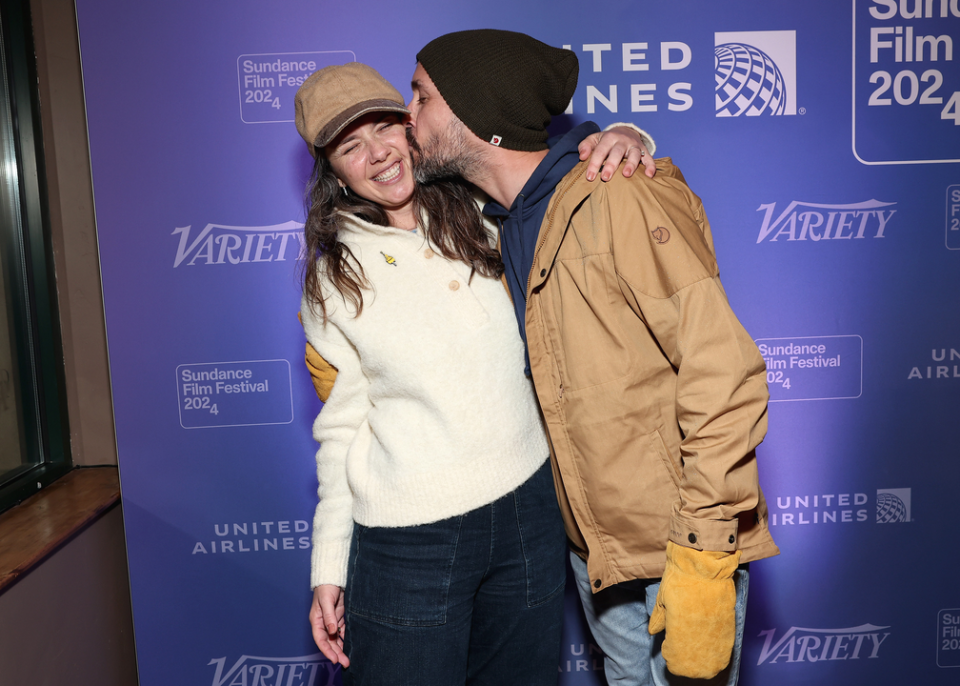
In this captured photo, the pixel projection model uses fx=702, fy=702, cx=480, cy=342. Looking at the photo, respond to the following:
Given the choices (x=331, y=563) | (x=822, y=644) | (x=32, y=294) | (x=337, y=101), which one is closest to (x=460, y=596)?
(x=331, y=563)

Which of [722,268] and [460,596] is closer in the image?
[460,596]

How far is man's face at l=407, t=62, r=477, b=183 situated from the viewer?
138cm

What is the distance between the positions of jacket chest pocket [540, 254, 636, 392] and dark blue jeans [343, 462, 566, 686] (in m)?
0.29

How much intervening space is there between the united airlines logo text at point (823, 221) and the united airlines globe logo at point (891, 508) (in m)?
0.75

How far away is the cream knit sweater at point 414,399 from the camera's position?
50.5 inches

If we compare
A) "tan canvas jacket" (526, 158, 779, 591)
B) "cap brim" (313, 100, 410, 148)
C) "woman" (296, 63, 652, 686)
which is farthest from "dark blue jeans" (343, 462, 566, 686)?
"cap brim" (313, 100, 410, 148)

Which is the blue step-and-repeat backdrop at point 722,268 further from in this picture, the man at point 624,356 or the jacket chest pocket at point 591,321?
the jacket chest pocket at point 591,321

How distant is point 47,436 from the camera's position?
2.14 meters

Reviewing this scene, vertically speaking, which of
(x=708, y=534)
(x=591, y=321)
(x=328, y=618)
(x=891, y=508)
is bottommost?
(x=891, y=508)

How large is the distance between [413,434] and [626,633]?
2.03 feet

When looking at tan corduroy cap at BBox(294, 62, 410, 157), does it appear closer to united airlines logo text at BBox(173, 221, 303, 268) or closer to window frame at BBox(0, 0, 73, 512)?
united airlines logo text at BBox(173, 221, 303, 268)

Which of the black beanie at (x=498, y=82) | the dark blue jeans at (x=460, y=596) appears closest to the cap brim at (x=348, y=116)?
the black beanie at (x=498, y=82)

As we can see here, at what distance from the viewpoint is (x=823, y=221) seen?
6.34ft

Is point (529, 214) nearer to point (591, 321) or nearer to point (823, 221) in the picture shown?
point (591, 321)
